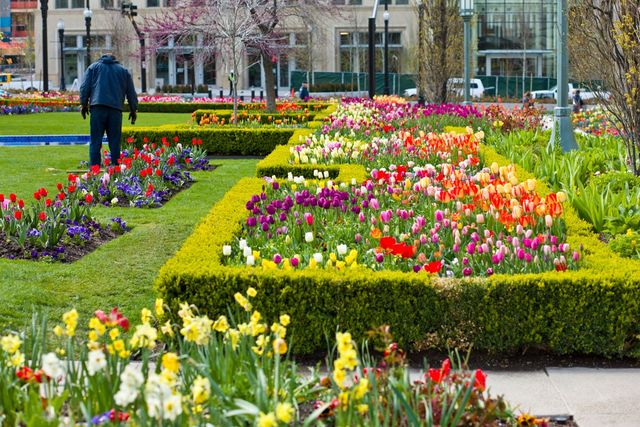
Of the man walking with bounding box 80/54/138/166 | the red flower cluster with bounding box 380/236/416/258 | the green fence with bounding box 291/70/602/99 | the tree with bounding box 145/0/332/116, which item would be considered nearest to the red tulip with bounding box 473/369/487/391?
the red flower cluster with bounding box 380/236/416/258

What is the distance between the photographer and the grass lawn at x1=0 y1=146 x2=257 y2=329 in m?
7.43

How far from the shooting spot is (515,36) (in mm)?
66062

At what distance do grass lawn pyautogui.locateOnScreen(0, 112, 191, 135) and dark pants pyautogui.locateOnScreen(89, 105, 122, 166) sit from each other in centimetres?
1164

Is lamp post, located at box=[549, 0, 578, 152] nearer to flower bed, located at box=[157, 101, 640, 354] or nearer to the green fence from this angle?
flower bed, located at box=[157, 101, 640, 354]

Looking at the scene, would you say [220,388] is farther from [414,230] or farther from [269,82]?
[269,82]

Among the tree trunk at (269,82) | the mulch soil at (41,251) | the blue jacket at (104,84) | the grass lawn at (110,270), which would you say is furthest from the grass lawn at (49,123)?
the mulch soil at (41,251)

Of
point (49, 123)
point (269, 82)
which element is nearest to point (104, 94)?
point (269, 82)

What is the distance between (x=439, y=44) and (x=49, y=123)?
11522 mm

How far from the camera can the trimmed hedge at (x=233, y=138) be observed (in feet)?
67.4

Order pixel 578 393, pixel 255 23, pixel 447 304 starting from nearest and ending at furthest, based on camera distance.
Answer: pixel 578 393, pixel 447 304, pixel 255 23

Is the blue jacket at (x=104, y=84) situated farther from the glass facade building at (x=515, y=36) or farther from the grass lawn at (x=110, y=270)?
the glass facade building at (x=515, y=36)

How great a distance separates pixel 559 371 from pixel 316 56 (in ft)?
189

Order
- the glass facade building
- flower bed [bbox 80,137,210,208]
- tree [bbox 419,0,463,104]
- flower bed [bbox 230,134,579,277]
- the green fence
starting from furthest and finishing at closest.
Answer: the glass facade building, the green fence, tree [bbox 419,0,463,104], flower bed [bbox 80,137,210,208], flower bed [bbox 230,134,579,277]

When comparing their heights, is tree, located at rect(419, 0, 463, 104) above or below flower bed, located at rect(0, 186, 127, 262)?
above
